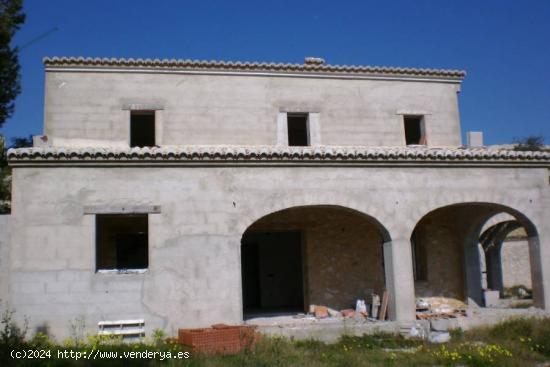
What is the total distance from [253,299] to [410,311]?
22.2ft

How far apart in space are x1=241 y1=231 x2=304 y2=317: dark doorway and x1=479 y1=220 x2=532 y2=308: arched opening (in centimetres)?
579

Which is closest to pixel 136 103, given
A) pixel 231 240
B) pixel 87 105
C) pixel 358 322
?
pixel 87 105

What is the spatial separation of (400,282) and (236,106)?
274 inches

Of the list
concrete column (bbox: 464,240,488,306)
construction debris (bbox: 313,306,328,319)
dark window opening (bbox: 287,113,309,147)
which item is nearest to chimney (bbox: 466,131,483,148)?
concrete column (bbox: 464,240,488,306)

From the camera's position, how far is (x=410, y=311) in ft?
42.8

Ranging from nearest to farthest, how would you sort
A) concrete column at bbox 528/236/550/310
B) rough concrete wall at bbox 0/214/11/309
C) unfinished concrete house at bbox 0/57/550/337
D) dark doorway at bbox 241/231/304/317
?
unfinished concrete house at bbox 0/57/550/337 < rough concrete wall at bbox 0/214/11/309 < concrete column at bbox 528/236/550/310 < dark doorway at bbox 241/231/304/317

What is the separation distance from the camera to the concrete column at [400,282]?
13000 millimetres

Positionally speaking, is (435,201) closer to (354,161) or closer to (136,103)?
(354,161)

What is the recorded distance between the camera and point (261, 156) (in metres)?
12.6

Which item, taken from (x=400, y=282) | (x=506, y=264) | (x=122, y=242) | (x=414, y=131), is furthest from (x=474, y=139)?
(x=122, y=242)

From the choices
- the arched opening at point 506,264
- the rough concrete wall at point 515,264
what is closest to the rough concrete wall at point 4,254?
the arched opening at point 506,264

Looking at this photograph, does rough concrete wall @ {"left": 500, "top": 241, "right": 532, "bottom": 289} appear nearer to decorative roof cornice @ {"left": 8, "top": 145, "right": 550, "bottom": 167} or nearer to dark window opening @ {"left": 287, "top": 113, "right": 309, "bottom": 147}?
dark window opening @ {"left": 287, "top": 113, "right": 309, "bottom": 147}

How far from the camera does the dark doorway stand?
1826 cm

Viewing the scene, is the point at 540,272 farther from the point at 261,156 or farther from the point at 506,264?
the point at 506,264
